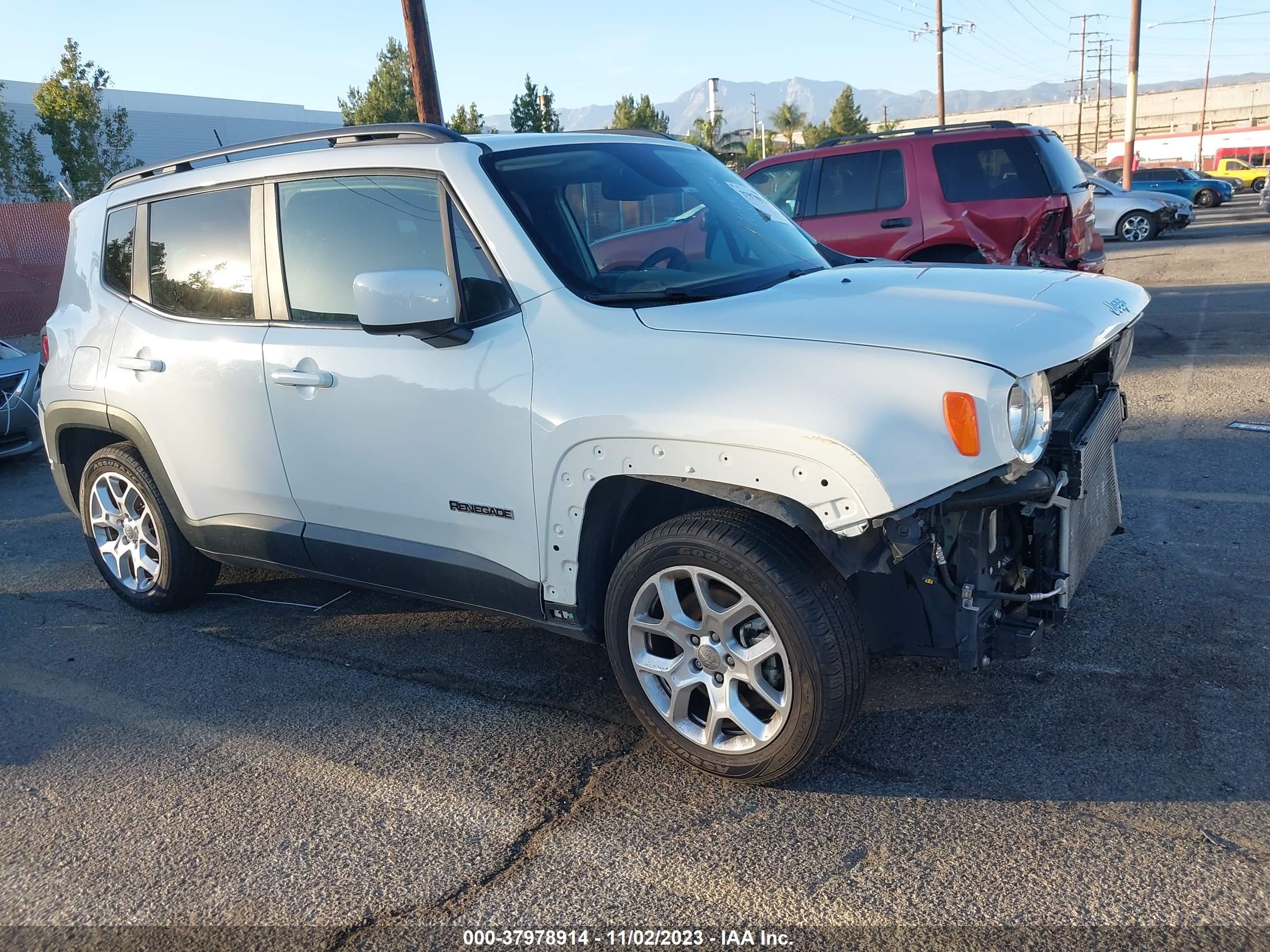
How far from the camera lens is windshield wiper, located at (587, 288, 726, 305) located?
135 inches

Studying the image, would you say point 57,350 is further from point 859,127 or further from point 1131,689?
point 859,127

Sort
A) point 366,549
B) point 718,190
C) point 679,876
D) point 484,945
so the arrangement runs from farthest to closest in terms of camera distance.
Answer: point 718,190, point 366,549, point 679,876, point 484,945

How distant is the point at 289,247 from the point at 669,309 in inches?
66.4

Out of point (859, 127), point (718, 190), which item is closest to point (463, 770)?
point (718, 190)

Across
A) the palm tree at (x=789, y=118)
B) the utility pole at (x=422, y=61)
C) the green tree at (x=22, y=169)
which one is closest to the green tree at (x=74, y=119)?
the green tree at (x=22, y=169)

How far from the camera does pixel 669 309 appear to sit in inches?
130

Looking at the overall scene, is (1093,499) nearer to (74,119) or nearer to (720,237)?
(720,237)

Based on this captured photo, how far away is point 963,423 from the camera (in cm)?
272

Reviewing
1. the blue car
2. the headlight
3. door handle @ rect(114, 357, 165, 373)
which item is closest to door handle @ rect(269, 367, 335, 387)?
door handle @ rect(114, 357, 165, 373)

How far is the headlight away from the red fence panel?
1727 cm

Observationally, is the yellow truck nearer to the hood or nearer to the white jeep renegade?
the hood

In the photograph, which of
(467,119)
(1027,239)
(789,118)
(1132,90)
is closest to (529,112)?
(467,119)

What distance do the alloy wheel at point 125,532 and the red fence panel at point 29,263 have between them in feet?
43.7

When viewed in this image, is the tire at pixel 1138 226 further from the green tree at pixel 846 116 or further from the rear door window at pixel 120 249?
the green tree at pixel 846 116
